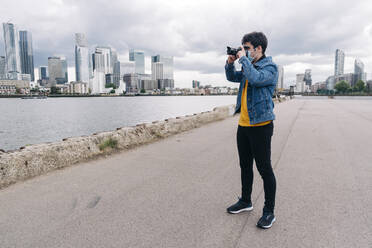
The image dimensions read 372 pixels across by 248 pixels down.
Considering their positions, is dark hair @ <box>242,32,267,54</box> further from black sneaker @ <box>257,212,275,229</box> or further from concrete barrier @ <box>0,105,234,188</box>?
concrete barrier @ <box>0,105,234,188</box>

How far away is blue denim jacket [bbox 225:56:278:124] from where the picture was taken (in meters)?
2.52

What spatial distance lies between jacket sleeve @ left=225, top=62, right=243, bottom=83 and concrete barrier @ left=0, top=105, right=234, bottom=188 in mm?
3515

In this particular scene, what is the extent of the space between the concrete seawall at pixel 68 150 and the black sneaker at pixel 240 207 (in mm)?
3354

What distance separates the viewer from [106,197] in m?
3.46

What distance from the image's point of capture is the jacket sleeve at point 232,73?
3097 millimetres

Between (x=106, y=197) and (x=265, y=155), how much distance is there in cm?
226

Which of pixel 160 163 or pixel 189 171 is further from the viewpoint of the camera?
pixel 160 163

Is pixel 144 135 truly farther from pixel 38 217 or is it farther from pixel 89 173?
pixel 38 217

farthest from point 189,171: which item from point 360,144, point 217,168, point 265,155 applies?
point 360,144

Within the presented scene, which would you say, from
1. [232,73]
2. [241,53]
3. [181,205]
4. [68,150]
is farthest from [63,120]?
[241,53]

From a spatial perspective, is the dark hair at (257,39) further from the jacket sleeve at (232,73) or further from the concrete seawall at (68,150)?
the concrete seawall at (68,150)

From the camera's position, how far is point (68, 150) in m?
4.85

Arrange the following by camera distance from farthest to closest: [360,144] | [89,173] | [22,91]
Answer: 1. [22,91]
2. [360,144]
3. [89,173]

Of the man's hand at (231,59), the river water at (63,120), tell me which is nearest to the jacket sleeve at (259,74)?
the man's hand at (231,59)
